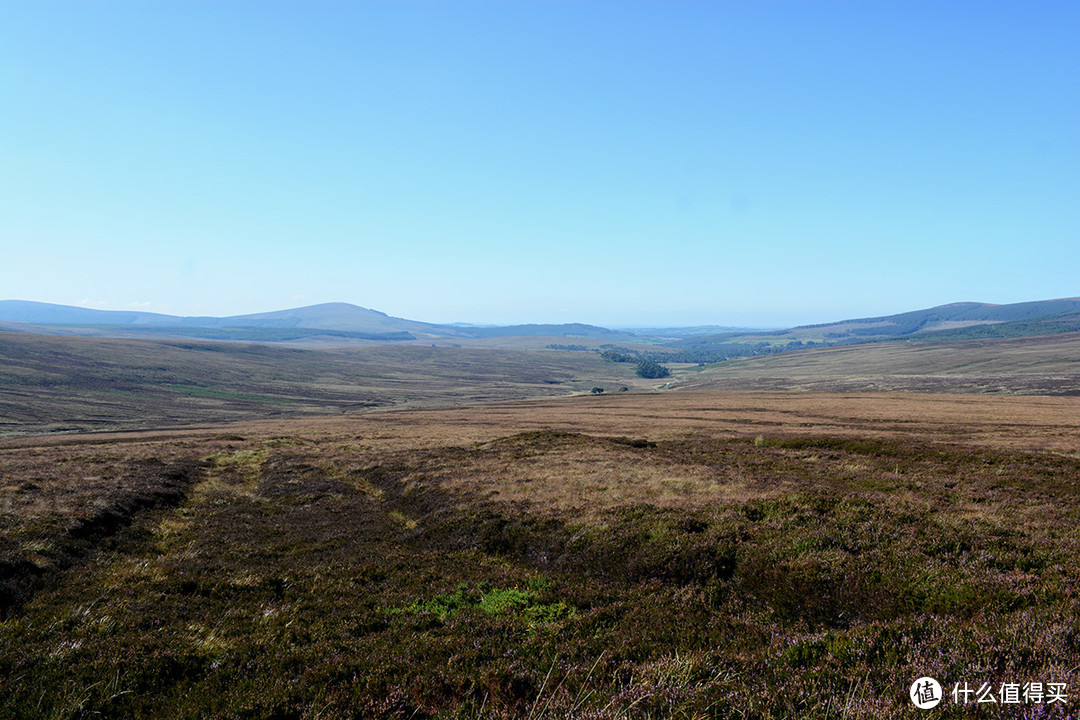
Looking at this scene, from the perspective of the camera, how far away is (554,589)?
1220 cm

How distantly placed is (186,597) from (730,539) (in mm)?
14142

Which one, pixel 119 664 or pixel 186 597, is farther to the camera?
pixel 186 597

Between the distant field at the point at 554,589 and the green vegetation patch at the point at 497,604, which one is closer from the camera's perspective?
the distant field at the point at 554,589

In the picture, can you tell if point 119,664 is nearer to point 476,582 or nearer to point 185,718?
point 185,718

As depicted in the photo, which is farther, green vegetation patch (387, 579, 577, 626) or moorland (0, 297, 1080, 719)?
green vegetation patch (387, 579, 577, 626)

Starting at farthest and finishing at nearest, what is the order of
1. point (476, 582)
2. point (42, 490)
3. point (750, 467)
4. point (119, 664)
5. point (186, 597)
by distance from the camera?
1. point (750, 467)
2. point (42, 490)
3. point (476, 582)
4. point (186, 597)
5. point (119, 664)

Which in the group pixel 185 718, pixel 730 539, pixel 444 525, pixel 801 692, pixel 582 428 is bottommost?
pixel 582 428

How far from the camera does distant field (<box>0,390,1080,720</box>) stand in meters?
6.45

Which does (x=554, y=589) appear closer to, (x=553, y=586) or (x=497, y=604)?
(x=553, y=586)

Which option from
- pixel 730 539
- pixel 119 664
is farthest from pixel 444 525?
pixel 119 664

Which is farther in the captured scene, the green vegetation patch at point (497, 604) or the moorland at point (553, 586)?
the green vegetation patch at point (497, 604)

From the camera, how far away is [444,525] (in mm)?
19594

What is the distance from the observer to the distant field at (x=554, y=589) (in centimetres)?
645

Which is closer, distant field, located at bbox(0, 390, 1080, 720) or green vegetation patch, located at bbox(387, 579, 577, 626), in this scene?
distant field, located at bbox(0, 390, 1080, 720)
